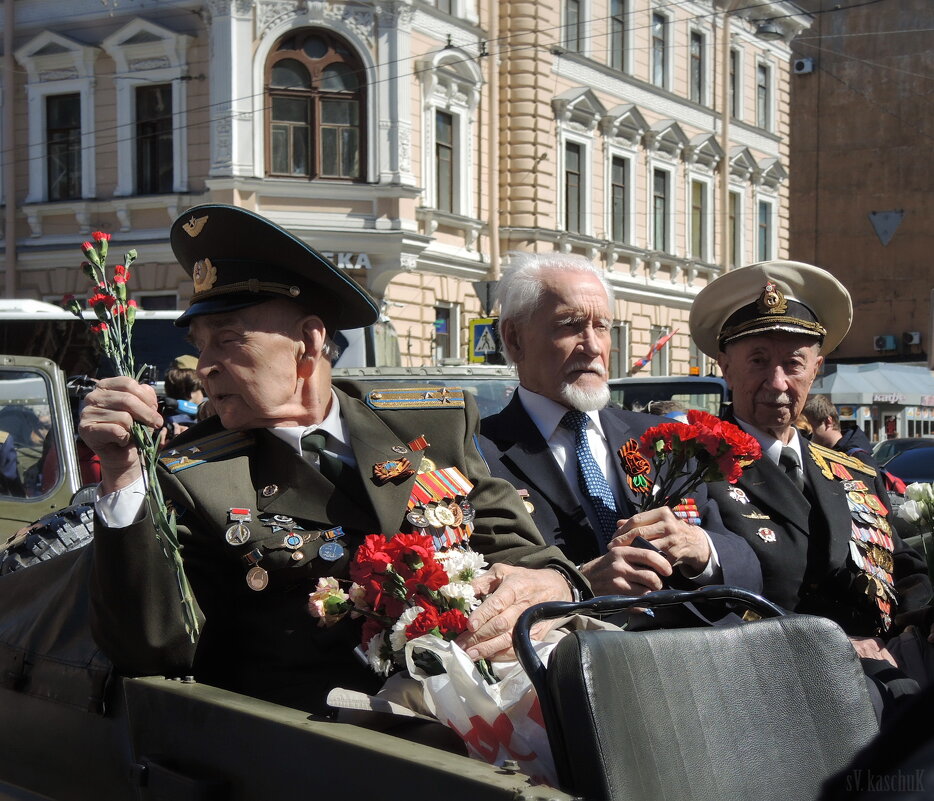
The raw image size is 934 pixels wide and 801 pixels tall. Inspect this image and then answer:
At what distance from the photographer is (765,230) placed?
33000mm

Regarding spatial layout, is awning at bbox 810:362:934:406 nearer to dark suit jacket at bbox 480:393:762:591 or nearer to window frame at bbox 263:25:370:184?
window frame at bbox 263:25:370:184

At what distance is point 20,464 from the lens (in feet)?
19.5

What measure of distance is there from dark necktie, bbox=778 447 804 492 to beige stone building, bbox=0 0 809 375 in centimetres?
1438

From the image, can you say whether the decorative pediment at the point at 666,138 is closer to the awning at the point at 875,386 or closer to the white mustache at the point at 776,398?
the awning at the point at 875,386

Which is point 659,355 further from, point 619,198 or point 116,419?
point 116,419

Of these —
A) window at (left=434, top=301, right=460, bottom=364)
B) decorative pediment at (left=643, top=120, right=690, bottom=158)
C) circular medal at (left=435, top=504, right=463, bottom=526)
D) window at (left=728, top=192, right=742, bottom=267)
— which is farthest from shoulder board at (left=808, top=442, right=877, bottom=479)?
window at (left=728, top=192, right=742, bottom=267)

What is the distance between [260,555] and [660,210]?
2693 cm

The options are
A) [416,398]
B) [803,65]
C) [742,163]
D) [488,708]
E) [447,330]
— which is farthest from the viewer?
[803,65]

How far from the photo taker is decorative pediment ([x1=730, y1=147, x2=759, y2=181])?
101ft

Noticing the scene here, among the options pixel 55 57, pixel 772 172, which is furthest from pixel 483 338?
pixel 772 172

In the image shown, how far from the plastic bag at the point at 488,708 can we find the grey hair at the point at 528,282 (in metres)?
1.65

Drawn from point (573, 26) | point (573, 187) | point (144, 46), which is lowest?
point (573, 187)

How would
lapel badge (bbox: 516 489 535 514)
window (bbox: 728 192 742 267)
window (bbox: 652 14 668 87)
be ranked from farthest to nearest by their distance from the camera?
window (bbox: 728 192 742 267)
window (bbox: 652 14 668 87)
lapel badge (bbox: 516 489 535 514)

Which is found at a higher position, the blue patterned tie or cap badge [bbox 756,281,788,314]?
cap badge [bbox 756,281,788,314]
